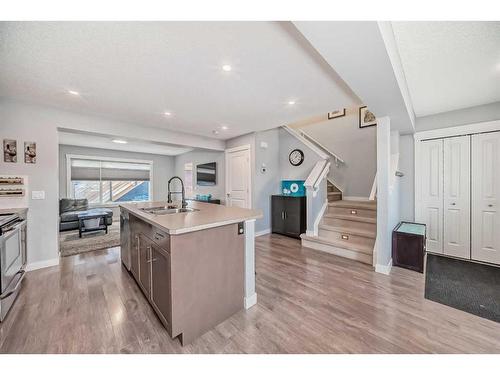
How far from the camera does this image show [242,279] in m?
1.84

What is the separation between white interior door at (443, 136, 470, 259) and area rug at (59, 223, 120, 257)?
19.4 ft

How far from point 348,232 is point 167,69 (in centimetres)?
338

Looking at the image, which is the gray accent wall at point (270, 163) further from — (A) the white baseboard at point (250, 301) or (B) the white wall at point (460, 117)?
(A) the white baseboard at point (250, 301)

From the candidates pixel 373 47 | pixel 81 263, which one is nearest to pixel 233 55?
pixel 373 47

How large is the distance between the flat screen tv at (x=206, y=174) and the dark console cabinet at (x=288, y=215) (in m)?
1.87

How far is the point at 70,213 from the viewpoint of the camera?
4758 millimetres

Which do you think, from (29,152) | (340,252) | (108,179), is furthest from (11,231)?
(108,179)

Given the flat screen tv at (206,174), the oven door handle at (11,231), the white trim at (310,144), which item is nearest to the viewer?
the oven door handle at (11,231)

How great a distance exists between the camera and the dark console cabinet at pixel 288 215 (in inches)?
162

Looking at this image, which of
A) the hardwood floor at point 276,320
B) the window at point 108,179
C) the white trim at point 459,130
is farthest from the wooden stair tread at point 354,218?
the window at point 108,179

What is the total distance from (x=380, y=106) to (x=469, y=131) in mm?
1839

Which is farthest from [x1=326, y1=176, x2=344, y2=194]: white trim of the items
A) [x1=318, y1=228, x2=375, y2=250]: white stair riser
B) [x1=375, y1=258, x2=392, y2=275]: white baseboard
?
[x1=375, y1=258, x2=392, y2=275]: white baseboard

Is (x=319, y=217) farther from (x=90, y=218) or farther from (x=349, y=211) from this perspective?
(x=90, y=218)
